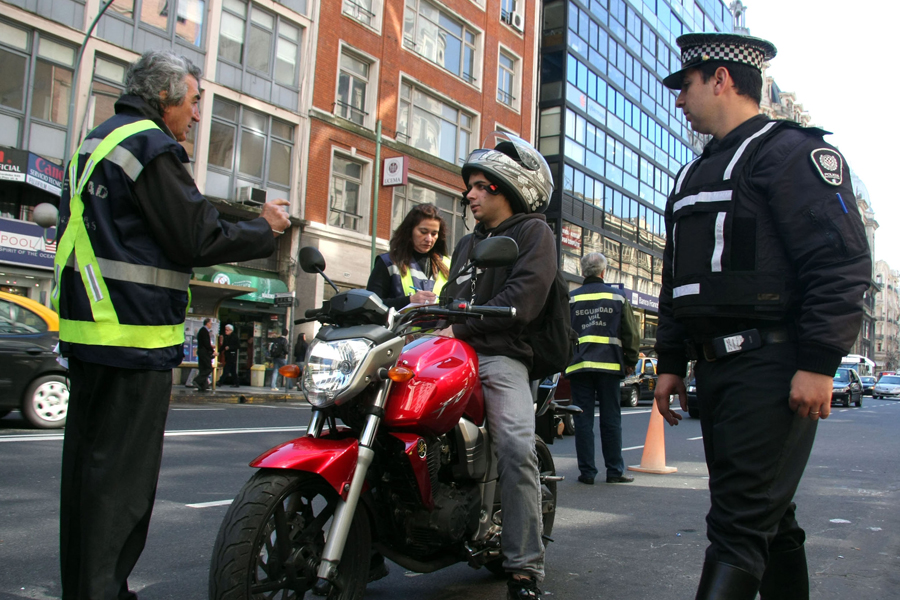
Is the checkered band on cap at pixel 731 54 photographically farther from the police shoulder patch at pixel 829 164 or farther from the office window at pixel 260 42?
the office window at pixel 260 42

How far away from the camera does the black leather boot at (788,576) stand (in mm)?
2574

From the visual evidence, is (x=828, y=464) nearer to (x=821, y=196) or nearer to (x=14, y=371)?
(x=821, y=196)

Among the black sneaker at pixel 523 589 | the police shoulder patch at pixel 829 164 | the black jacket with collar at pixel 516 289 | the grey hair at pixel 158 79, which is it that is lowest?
the black sneaker at pixel 523 589

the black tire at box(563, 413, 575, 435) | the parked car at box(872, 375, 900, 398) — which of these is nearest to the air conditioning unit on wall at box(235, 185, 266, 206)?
the black tire at box(563, 413, 575, 435)

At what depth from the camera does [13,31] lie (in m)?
17.7

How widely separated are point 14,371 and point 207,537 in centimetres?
586

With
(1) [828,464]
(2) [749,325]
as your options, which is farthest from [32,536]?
(1) [828,464]

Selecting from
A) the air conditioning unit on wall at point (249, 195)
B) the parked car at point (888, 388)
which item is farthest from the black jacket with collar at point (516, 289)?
the parked car at point (888, 388)

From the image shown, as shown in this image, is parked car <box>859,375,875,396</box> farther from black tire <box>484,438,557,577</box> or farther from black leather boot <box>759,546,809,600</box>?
black leather boot <box>759,546,809,600</box>

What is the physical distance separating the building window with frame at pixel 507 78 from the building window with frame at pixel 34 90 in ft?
61.3

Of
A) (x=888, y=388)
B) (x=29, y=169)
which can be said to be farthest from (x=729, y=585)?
(x=888, y=388)

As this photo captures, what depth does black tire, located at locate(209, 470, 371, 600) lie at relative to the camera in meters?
2.36

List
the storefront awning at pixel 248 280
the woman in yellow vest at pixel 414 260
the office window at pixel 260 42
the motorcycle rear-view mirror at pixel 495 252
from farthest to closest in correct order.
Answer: the office window at pixel 260 42, the storefront awning at pixel 248 280, the woman in yellow vest at pixel 414 260, the motorcycle rear-view mirror at pixel 495 252

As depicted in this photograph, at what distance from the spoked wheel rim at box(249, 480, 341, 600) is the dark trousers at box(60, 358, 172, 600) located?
1.30ft
